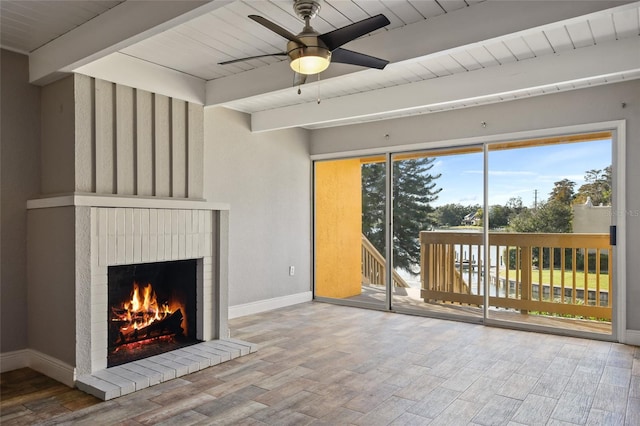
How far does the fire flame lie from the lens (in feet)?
13.0

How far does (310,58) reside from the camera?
2.61 m

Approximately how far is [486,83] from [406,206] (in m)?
2.24

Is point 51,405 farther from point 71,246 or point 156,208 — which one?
point 156,208

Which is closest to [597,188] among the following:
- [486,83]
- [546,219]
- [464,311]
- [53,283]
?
[546,219]

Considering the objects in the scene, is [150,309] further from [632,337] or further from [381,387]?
[632,337]

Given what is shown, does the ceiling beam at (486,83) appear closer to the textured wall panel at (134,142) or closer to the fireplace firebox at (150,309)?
the textured wall panel at (134,142)

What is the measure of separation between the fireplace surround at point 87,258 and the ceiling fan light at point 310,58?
1951mm

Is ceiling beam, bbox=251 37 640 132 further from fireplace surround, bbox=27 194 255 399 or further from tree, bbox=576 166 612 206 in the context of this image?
fireplace surround, bbox=27 194 255 399

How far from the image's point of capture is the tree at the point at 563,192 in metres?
4.71

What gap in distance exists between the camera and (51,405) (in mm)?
2938

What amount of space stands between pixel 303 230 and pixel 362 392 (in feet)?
12.0

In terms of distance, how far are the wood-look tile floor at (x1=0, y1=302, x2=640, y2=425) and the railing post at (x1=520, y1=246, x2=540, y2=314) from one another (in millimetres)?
535

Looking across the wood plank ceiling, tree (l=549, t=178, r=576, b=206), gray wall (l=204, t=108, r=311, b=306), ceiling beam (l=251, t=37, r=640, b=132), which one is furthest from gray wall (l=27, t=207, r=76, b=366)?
tree (l=549, t=178, r=576, b=206)

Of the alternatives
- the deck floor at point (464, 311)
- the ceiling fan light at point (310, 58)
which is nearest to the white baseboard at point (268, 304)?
the deck floor at point (464, 311)
